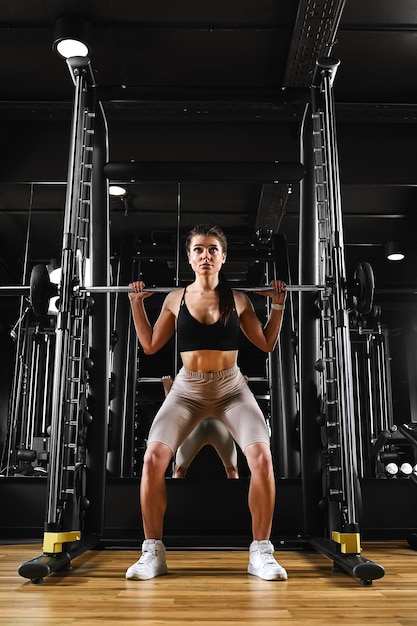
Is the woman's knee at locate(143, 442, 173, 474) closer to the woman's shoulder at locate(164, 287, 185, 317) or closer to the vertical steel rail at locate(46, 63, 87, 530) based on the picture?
the vertical steel rail at locate(46, 63, 87, 530)

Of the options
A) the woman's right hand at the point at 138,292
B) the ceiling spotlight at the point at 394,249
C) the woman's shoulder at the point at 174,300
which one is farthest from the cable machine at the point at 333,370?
the ceiling spotlight at the point at 394,249

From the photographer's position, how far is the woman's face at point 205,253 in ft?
8.82

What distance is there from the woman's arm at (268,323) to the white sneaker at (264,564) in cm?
86

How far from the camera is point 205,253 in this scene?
269cm

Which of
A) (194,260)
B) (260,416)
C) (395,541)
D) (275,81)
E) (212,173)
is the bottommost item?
(395,541)

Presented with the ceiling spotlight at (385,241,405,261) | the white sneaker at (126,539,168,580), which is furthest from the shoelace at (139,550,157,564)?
the ceiling spotlight at (385,241,405,261)

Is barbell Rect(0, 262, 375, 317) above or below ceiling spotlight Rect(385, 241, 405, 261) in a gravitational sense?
below

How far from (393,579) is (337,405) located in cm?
74

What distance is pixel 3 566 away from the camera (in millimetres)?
2457

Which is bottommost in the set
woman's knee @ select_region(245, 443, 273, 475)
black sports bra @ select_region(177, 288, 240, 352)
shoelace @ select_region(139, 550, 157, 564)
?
shoelace @ select_region(139, 550, 157, 564)

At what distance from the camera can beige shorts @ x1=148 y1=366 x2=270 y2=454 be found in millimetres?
2445

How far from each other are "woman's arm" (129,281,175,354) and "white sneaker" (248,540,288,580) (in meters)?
0.97

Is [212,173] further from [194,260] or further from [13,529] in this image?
[13,529]

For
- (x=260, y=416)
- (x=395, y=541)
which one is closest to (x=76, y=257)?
(x=260, y=416)
